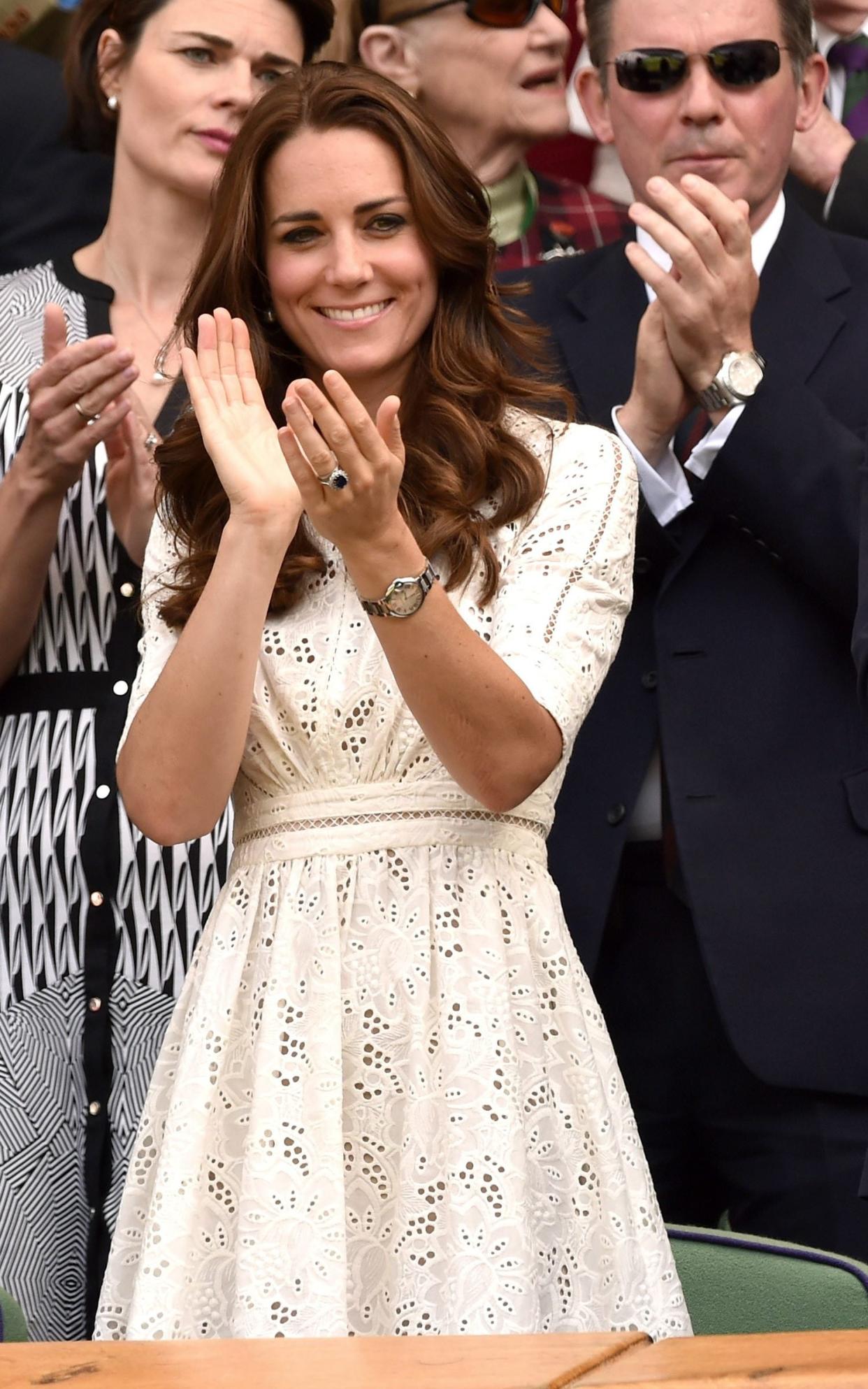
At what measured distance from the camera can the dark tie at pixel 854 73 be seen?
3.50 meters

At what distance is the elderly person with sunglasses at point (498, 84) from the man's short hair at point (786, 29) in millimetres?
592

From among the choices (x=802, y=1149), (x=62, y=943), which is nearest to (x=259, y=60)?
(x=62, y=943)

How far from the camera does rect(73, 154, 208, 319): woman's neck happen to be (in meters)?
3.16

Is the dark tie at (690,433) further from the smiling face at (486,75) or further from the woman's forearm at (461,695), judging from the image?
the smiling face at (486,75)

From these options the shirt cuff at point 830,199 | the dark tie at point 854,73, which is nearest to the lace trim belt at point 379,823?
the shirt cuff at point 830,199

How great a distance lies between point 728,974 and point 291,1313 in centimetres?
74

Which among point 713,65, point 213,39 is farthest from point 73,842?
point 713,65

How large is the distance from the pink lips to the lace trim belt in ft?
4.13

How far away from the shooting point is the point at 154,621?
2461mm

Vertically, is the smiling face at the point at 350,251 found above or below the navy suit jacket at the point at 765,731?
above

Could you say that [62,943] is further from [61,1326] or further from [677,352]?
[677,352]

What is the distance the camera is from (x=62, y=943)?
2859 mm

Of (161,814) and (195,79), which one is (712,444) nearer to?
(161,814)

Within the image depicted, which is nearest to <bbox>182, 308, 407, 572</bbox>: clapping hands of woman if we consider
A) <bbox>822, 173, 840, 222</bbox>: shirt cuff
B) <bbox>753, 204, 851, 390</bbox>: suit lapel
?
<bbox>753, 204, 851, 390</bbox>: suit lapel
